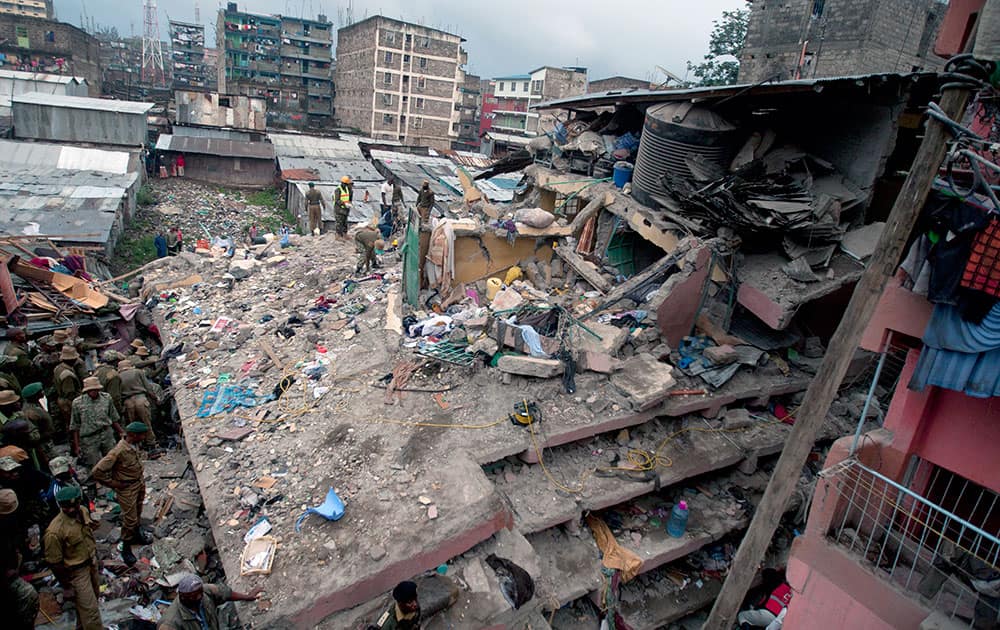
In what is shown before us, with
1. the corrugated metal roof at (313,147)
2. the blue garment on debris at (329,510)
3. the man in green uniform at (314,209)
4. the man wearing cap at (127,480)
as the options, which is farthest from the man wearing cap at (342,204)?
the corrugated metal roof at (313,147)

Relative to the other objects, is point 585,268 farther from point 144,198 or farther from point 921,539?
point 144,198

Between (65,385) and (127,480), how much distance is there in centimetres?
266

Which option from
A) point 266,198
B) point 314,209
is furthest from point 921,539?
point 266,198

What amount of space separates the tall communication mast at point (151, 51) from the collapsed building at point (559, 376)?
2495 inches

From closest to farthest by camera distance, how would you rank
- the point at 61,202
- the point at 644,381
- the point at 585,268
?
the point at 644,381 → the point at 585,268 → the point at 61,202

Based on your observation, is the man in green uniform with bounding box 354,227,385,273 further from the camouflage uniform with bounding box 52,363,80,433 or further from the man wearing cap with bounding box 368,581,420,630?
the man wearing cap with bounding box 368,581,420,630

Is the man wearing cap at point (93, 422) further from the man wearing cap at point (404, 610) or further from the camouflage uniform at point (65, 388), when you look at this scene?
the man wearing cap at point (404, 610)

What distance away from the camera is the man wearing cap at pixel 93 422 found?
20.2 feet

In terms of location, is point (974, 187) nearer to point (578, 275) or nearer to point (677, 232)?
point (677, 232)

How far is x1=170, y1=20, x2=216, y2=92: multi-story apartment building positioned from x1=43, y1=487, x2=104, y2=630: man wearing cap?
64.8 m

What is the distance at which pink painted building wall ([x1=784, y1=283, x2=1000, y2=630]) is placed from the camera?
3.50 meters

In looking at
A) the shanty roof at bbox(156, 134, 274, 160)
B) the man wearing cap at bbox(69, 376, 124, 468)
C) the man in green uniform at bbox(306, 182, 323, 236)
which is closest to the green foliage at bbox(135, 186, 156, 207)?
the shanty roof at bbox(156, 134, 274, 160)

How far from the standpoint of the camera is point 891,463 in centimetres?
403

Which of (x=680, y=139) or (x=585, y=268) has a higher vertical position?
(x=680, y=139)
